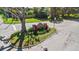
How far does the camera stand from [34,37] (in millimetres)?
7438

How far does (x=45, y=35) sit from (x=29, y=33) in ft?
0.60

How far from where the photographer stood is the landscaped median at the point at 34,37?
7426mm

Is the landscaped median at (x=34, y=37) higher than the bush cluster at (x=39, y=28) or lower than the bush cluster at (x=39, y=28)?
lower

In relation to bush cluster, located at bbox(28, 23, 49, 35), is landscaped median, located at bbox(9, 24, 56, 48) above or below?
below

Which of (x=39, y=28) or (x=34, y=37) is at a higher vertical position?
(x=39, y=28)

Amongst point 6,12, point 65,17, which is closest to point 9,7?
point 6,12

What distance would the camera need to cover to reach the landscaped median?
24.4 ft

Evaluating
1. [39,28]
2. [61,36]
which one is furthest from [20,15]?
[61,36]

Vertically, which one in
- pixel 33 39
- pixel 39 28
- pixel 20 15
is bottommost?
pixel 33 39

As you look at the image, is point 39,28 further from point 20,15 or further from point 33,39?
point 20,15

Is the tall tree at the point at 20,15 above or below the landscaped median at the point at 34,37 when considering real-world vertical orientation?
above
